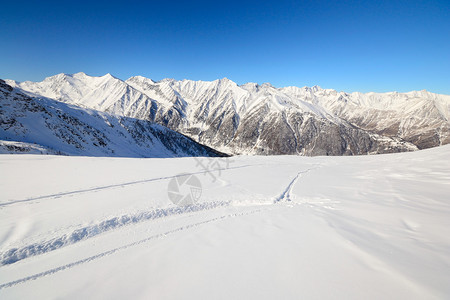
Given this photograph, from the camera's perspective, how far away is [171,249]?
14.5 feet

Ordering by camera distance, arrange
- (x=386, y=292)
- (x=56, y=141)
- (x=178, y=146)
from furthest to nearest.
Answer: (x=178, y=146), (x=56, y=141), (x=386, y=292)

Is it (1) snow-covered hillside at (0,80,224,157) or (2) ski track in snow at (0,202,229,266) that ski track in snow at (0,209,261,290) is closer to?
(2) ski track in snow at (0,202,229,266)

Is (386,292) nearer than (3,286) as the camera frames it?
Yes

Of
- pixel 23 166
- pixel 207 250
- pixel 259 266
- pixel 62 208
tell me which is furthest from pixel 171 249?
pixel 23 166

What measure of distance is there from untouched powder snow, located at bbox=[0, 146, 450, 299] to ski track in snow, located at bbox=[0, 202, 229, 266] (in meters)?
0.03

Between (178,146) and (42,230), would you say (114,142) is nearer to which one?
(178,146)

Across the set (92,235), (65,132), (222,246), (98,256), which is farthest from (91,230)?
(65,132)

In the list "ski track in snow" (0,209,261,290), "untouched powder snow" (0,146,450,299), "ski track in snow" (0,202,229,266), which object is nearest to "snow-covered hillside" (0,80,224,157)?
"untouched powder snow" (0,146,450,299)

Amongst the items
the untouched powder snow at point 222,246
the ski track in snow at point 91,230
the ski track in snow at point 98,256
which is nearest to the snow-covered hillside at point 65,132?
the untouched powder snow at point 222,246

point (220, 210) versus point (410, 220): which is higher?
point (410, 220)

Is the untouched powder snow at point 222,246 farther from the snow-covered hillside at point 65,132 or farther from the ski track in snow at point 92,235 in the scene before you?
the snow-covered hillside at point 65,132

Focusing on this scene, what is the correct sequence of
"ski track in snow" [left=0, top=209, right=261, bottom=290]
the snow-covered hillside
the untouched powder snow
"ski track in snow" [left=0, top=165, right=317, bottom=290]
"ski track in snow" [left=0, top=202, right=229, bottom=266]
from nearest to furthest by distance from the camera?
the untouched powder snow → "ski track in snow" [left=0, top=209, right=261, bottom=290] → "ski track in snow" [left=0, top=165, right=317, bottom=290] → "ski track in snow" [left=0, top=202, right=229, bottom=266] → the snow-covered hillside

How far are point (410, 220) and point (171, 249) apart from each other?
7.21m

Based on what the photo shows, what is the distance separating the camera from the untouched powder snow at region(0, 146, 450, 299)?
3148 mm
